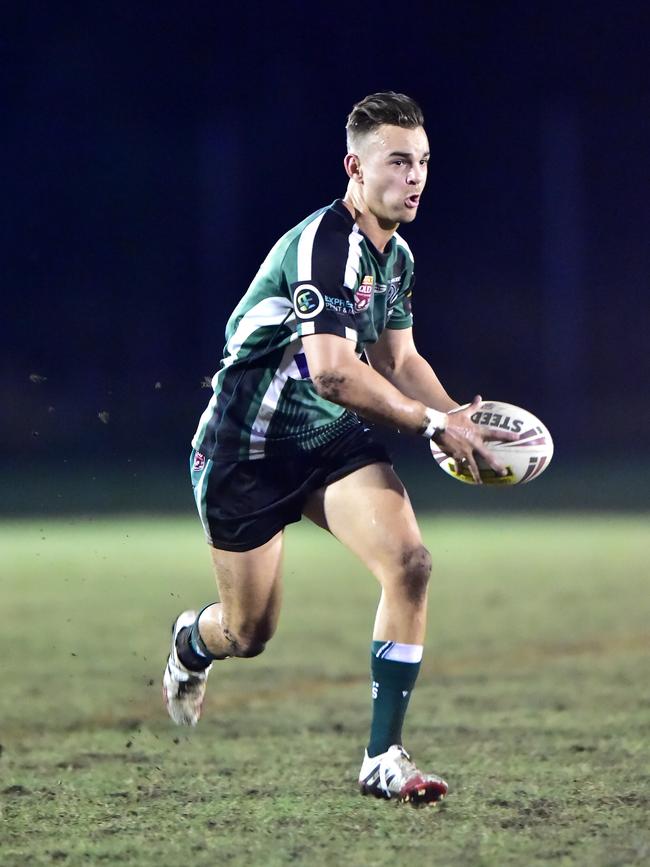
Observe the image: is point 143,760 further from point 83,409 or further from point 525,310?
point 525,310

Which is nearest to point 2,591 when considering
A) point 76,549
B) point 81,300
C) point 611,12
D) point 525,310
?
point 76,549

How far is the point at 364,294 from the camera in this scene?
4809 mm

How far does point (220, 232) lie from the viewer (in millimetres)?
28234

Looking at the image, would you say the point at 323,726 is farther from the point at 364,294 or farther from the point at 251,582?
the point at 364,294

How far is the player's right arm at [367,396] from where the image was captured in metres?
4.58

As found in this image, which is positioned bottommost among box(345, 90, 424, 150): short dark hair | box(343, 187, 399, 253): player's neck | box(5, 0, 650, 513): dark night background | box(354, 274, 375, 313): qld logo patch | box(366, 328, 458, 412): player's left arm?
box(366, 328, 458, 412): player's left arm

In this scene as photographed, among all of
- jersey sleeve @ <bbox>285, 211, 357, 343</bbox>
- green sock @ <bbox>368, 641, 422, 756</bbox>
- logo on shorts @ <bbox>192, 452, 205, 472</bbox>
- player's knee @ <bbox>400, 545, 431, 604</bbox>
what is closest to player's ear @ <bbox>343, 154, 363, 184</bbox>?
jersey sleeve @ <bbox>285, 211, 357, 343</bbox>

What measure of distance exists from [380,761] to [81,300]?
76.1 feet

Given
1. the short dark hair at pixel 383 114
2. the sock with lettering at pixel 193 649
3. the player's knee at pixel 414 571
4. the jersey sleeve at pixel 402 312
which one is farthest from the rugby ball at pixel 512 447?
the sock with lettering at pixel 193 649

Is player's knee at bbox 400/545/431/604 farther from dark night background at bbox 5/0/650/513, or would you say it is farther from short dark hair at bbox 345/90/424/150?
dark night background at bbox 5/0/650/513

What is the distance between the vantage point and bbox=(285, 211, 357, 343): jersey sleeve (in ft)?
15.2

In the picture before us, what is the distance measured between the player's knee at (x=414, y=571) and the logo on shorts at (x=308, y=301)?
86cm

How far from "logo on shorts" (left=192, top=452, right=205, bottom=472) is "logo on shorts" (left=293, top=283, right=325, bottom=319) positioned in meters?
0.90

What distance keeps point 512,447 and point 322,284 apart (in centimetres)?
90
